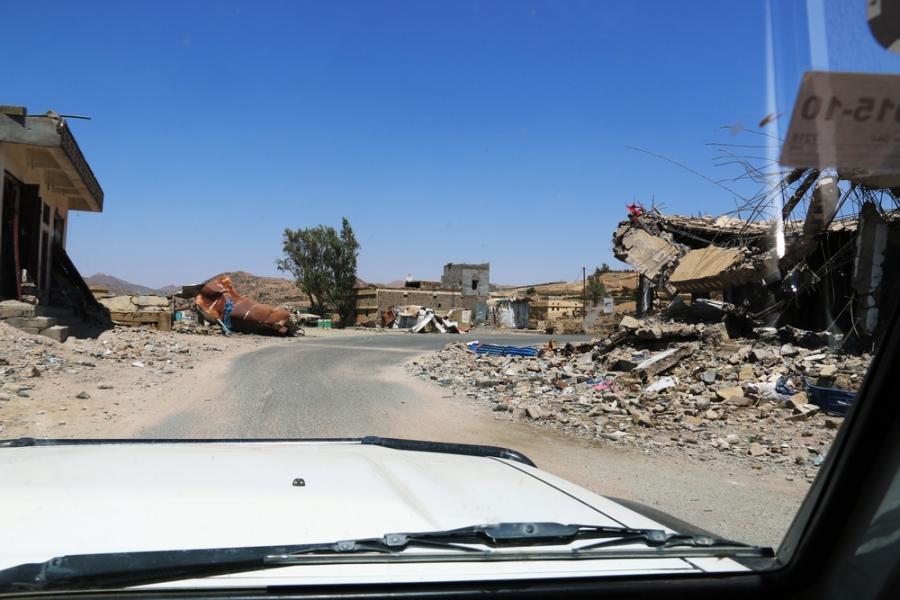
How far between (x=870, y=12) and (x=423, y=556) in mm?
1847

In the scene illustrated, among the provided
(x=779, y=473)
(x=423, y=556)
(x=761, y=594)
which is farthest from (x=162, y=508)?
(x=779, y=473)

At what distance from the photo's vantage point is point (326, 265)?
55000 millimetres

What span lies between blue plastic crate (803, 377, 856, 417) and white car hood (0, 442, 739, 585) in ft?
23.8

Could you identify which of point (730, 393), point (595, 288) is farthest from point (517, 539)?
point (595, 288)

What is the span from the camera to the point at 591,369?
49.3 ft

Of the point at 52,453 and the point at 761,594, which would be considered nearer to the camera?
the point at 761,594

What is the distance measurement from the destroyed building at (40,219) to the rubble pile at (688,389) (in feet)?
33.6

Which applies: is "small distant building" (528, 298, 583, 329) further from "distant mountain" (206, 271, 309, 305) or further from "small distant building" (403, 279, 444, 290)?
"distant mountain" (206, 271, 309, 305)

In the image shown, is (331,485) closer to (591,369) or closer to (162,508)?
(162,508)

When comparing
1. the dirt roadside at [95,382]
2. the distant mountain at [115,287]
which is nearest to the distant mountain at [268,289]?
the distant mountain at [115,287]

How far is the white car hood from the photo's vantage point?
1831 millimetres

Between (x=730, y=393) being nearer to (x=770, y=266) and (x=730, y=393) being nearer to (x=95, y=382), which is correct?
(x=770, y=266)

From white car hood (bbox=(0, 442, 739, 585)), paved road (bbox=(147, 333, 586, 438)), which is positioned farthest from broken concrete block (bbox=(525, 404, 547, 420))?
white car hood (bbox=(0, 442, 739, 585))

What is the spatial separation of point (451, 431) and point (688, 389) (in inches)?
180
